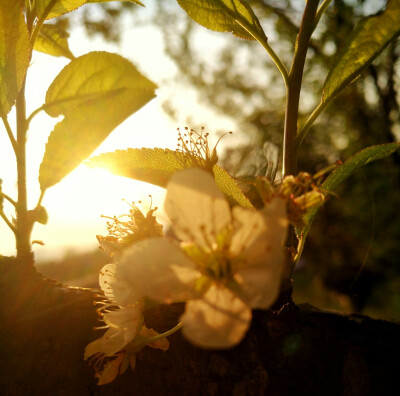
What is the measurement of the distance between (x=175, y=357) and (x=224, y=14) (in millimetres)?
678

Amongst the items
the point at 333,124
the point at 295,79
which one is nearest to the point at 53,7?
the point at 295,79

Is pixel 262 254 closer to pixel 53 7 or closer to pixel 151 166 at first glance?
pixel 151 166

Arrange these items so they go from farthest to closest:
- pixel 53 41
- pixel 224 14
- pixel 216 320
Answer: pixel 53 41, pixel 224 14, pixel 216 320

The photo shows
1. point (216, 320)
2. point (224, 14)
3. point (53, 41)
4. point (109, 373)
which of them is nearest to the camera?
point (216, 320)

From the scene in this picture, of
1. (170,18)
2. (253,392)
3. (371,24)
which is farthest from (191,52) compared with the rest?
(253,392)

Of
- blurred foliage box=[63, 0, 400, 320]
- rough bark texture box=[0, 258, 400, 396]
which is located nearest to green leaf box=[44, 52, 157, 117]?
rough bark texture box=[0, 258, 400, 396]

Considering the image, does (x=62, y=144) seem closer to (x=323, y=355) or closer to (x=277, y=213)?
(x=277, y=213)

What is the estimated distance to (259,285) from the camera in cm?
44

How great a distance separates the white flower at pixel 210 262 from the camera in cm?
44

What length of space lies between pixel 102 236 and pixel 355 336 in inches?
22.0

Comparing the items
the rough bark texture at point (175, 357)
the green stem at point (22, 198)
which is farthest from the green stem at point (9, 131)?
the rough bark texture at point (175, 357)

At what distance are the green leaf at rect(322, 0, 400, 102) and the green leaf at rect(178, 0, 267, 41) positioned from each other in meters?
0.16

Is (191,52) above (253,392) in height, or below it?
above

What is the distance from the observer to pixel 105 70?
2.29ft
